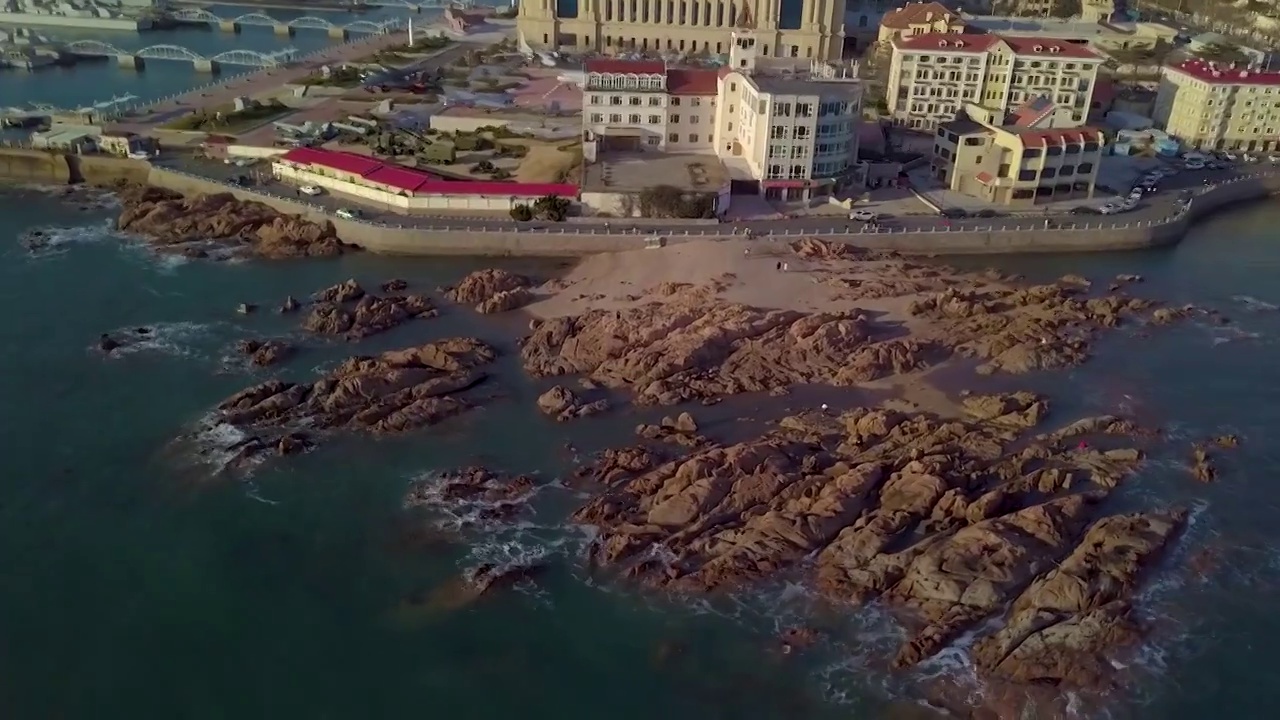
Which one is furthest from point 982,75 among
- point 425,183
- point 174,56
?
point 174,56

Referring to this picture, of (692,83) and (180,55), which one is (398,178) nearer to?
(692,83)

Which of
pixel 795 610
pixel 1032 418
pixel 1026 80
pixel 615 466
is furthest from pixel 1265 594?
pixel 1026 80

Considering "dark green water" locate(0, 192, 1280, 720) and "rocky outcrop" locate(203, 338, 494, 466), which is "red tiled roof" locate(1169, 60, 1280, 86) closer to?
"dark green water" locate(0, 192, 1280, 720)

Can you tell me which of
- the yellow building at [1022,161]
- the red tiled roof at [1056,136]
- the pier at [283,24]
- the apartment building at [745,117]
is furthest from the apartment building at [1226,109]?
the pier at [283,24]

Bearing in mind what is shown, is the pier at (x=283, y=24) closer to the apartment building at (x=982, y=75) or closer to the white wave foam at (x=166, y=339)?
the apartment building at (x=982, y=75)

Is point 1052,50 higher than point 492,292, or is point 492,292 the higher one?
point 1052,50
